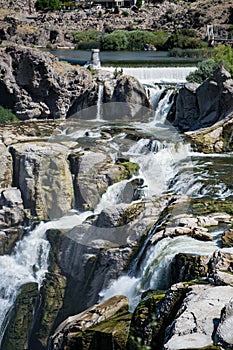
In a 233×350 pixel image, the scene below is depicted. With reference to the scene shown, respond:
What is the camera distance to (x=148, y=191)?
68.0 feet

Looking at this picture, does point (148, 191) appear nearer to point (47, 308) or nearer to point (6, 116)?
point (47, 308)

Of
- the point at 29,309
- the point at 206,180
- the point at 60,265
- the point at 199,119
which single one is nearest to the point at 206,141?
the point at 199,119

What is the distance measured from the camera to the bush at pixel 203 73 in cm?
2912

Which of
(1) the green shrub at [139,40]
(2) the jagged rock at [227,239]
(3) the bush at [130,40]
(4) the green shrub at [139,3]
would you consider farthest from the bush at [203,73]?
(4) the green shrub at [139,3]

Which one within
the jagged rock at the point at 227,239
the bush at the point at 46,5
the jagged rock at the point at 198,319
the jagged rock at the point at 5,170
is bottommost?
the jagged rock at the point at 5,170

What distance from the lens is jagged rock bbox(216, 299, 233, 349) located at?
8.91 metres

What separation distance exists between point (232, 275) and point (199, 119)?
1567 cm

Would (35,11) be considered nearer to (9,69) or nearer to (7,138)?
(9,69)

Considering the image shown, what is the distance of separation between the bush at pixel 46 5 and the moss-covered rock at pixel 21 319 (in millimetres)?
65482

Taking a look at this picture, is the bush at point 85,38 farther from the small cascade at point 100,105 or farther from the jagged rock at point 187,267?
the jagged rock at point 187,267

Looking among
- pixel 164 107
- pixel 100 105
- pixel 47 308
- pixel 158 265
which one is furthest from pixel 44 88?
pixel 158 265

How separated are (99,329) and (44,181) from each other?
9511mm

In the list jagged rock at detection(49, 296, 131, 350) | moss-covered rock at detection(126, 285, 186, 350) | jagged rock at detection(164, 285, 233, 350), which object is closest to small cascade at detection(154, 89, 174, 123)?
jagged rock at detection(49, 296, 131, 350)

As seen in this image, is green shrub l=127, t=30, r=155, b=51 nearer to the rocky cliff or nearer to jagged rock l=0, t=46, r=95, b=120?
jagged rock l=0, t=46, r=95, b=120
